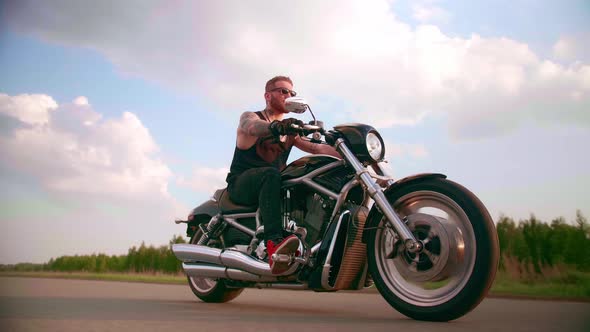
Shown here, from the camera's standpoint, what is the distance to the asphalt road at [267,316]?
Result: 10.3 ft

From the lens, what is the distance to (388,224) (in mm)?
3654

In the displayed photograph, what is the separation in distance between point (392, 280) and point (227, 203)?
1930 mm

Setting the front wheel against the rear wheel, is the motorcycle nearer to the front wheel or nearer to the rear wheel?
the front wheel

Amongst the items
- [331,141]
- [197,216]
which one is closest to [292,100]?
[331,141]

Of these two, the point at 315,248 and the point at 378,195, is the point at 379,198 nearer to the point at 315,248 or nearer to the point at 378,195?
the point at 378,195

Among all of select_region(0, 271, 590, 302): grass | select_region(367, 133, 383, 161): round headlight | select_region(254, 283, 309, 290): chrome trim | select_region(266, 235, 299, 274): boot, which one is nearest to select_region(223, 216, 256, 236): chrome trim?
select_region(254, 283, 309, 290): chrome trim

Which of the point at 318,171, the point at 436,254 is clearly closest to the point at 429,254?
the point at 436,254

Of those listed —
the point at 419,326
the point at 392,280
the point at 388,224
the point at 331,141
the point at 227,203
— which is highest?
the point at 331,141

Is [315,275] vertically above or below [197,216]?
below

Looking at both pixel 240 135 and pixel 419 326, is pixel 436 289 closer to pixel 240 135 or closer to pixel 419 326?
pixel 419 326

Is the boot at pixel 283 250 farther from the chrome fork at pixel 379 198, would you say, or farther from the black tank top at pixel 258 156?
the black tank top at pixel 258 156

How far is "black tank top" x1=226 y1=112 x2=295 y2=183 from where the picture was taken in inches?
188

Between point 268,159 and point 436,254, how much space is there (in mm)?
1864

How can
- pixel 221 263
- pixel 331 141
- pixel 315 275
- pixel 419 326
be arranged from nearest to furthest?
pixel 419 326 < pixel 315 275 < pixel 331 141 < pixel 221 263
